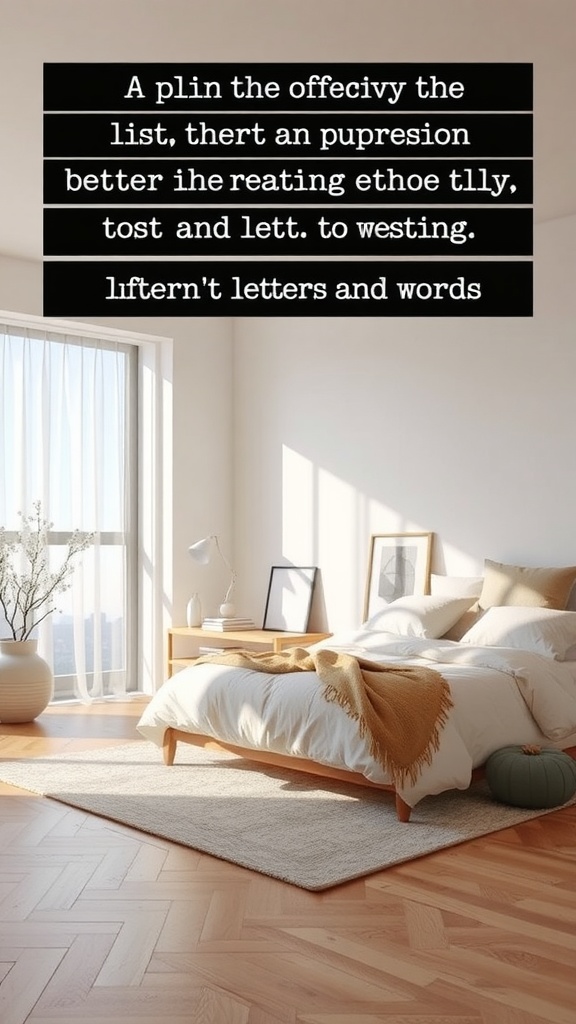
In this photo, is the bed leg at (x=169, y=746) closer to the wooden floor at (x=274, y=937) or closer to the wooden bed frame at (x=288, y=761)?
the wooden bed frame at (x=288, y=761)

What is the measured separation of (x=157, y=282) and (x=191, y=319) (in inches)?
64.6

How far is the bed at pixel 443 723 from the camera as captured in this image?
4031 mm

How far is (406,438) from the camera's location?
6410 millimetres

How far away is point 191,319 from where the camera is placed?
7453 millimetres

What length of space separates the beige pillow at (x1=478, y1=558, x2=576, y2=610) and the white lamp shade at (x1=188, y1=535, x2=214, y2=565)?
1930 mm

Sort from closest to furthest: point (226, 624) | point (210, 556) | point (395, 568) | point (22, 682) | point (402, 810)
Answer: point (402, 810), point (22, 682), point (395, 568), point (226, 624), point (210, 556)

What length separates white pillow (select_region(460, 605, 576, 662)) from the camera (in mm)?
4980

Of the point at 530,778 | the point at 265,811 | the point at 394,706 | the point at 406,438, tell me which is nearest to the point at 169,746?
the point at 265,811

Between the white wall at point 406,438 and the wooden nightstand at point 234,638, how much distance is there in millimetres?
288

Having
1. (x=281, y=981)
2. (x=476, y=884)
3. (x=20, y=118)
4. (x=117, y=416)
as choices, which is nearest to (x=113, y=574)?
(x=117, y=416)

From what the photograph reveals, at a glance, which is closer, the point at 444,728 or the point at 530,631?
the point at 444,728

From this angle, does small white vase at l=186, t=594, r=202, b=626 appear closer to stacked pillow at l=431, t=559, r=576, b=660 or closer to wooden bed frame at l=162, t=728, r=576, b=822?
stacked pillow at l=431, t=559, r=576, b=660

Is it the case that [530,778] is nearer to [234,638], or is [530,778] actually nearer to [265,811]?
[265,811]

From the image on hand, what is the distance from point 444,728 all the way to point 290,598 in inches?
119
